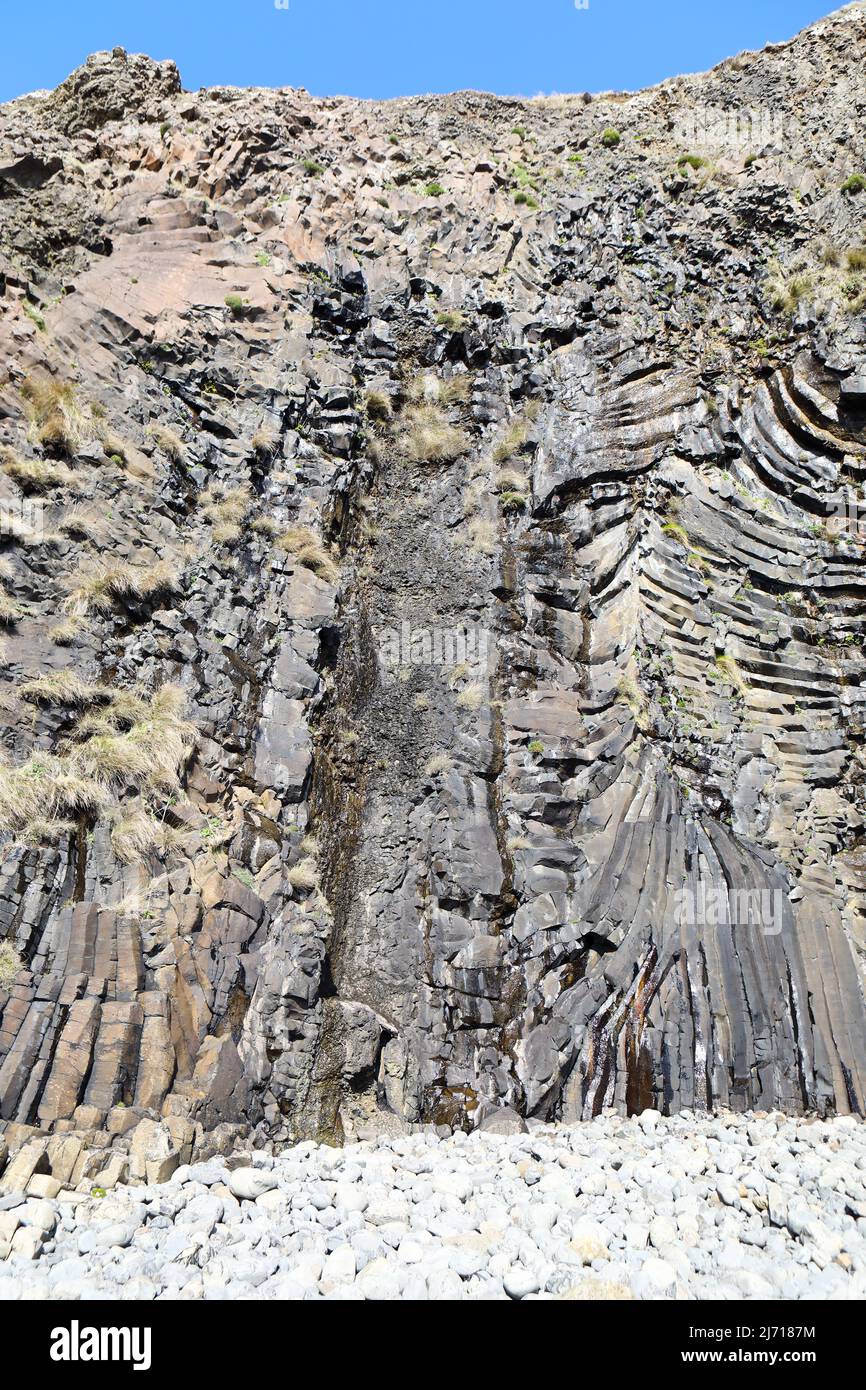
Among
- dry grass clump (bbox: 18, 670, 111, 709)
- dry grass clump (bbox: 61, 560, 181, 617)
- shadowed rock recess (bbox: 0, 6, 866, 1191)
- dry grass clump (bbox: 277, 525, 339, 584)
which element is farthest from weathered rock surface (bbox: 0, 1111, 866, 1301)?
dry grass clump (bbox: 277, 525, 339, 584)

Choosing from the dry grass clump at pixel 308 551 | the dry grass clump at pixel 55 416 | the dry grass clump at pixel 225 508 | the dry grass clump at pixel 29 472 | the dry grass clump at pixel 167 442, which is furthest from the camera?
the dry grass clump at pixel 308 551

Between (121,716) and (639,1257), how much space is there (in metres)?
6.83

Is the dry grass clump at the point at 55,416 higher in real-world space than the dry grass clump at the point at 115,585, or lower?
higher

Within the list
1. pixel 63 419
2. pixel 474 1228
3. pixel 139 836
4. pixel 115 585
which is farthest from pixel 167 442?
pixel 474 1228

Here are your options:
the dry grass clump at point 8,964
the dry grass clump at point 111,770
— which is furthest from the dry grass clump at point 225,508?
the dry grass clump at point 8,964

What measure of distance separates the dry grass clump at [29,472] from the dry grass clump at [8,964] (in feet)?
18.3

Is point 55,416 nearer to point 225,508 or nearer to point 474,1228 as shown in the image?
point 225,508

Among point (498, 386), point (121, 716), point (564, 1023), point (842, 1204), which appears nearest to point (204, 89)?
point (498, 386)

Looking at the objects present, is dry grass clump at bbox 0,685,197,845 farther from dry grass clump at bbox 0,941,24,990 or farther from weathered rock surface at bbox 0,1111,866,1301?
weathered rock surface at bbox 0,1111,866,1301

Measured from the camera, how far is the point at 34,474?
33.5 ft

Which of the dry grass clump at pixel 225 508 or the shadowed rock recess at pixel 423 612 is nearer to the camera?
the shadowed rock recess at pixel 423 612

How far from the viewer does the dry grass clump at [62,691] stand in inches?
344

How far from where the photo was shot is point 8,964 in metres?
7.02

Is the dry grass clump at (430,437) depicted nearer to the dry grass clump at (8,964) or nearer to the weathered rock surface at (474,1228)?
the dry grass clump at (8,964)
